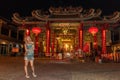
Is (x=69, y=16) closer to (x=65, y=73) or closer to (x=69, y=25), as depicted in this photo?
(x=69, y=25)

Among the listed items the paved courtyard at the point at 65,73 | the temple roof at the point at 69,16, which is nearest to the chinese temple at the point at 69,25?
the temple roof at the point at 69,16

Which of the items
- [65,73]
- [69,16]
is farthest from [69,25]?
Result: [65,73]

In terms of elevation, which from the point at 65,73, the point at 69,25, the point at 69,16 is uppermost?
the point at 69,16

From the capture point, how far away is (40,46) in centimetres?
2856

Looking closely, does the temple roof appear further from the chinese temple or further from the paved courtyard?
the paved courtyard

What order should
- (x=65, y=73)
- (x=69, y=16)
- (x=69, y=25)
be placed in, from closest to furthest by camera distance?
(x=65, y=73) → (x=69, y=16) → (x=69, y=25)

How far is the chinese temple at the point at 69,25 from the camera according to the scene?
1005 inches

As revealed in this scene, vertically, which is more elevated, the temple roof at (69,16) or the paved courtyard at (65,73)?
the temple roof at (69,16)

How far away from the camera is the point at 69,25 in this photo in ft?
89.9

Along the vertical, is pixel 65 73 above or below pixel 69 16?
below

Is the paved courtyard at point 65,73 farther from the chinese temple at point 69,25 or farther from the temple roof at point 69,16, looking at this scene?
the temple roof at point 69,16

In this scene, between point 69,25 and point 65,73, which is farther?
point 69,25

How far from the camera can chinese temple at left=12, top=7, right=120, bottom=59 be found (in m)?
25.5

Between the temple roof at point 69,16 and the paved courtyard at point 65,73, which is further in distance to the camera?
the temple roof at point 69,16
